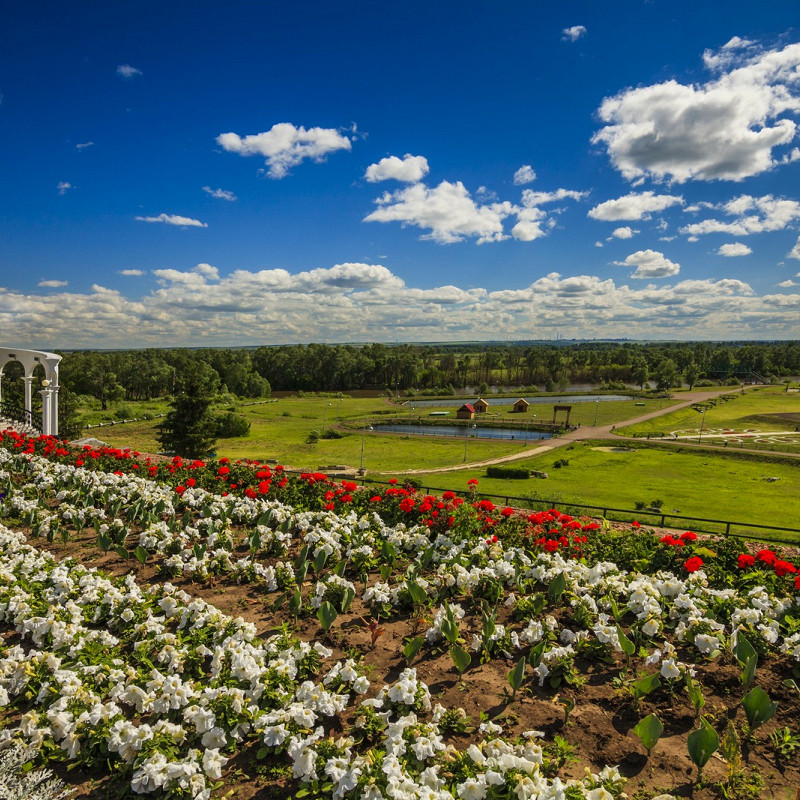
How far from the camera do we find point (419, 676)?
5.11 m

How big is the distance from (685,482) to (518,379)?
107 m

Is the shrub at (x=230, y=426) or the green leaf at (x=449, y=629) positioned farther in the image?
the shrub at (x=230, y=426)

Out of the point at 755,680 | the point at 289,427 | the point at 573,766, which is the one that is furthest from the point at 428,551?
the point at 289,427

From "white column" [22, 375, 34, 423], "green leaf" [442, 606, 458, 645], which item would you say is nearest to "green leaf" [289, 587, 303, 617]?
"green leaf" [442, 606, 458, 645]

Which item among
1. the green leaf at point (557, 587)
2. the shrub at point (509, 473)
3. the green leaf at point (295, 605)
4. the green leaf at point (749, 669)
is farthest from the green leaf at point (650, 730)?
the shrub at point (509, 473)

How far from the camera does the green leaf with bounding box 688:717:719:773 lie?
140 inches

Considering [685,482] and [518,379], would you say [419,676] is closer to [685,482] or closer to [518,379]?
[685,482]

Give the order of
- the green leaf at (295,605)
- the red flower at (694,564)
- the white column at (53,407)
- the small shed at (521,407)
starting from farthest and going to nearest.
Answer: the small shed at (521,407), the white column at (53,407), the red flower at (694,564), the green leaf at (295,605)

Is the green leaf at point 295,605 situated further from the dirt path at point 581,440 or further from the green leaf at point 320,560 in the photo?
the dirt path at point 581,440

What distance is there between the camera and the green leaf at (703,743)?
11.6 feet

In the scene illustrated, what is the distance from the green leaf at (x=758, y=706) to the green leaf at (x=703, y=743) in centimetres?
73

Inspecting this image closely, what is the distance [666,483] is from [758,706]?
31514 millimetres

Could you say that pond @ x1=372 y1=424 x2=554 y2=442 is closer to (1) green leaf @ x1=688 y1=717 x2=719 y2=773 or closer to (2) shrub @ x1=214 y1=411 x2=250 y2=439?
(2) shrub @ x1=214 y1=411 x2=250 y2=439

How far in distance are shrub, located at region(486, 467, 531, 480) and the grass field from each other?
0.65m
